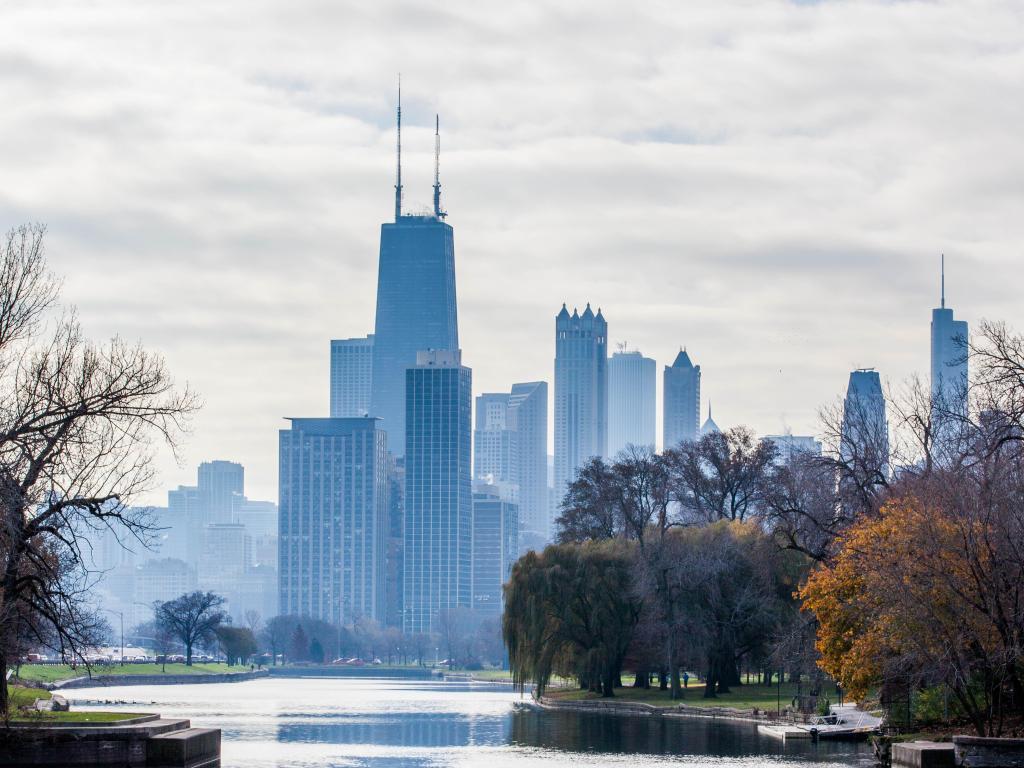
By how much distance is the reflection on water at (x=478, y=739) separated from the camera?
55.3 meters

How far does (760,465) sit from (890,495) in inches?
1494

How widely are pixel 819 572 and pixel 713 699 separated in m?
26.1

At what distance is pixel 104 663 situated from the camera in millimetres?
154125

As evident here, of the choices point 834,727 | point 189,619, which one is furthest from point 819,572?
point 189,619

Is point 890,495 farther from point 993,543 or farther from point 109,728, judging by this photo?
point 109,728

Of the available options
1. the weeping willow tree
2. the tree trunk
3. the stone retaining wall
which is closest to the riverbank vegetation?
the weeping willow tree

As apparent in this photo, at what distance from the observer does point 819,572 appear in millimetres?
60562

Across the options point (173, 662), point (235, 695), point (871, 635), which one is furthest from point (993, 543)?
point (173, 662)

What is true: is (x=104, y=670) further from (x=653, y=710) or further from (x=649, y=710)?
(x=653, y=710)

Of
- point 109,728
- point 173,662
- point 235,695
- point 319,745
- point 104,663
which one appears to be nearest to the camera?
point 109,728

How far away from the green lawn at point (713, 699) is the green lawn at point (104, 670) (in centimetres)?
4133

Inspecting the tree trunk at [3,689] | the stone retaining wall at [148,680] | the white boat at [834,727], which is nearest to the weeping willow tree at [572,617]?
the white boat at [834,727]

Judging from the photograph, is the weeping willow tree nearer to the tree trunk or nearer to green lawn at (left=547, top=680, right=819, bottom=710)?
green lawn at (left=547, top=680, right=819, bottom=710)

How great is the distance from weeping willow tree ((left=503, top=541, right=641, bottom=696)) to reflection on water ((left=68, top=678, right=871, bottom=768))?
3255 millimetres
